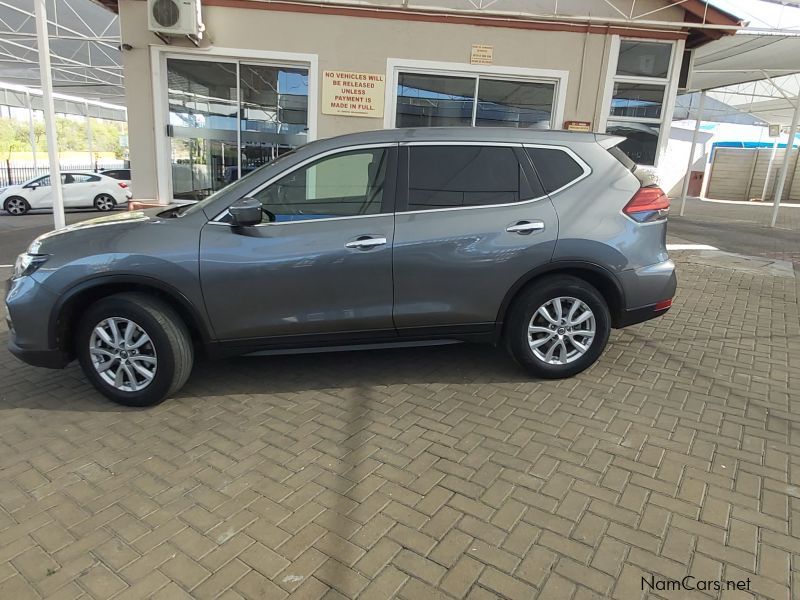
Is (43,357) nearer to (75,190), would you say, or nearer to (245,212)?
(245,212)

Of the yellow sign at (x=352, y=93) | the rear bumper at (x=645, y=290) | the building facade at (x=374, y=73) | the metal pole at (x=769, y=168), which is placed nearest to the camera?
the rear bumper at (x=645, y=290)

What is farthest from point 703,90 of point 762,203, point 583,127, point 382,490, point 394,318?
point 382,490

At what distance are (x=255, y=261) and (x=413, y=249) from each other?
42.1 inches

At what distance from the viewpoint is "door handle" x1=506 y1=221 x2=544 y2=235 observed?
3918 millimetres

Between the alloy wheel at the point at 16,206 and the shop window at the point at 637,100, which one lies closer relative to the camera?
the shop window at the point at 637,100

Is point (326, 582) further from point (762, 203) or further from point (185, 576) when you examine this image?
point (762, 203)

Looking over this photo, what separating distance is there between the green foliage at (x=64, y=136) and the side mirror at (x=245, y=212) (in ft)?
134

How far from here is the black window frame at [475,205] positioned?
3.88 meters

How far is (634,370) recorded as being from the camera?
4469 mm

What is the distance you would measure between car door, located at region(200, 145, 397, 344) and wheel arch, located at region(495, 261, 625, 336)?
0.88m

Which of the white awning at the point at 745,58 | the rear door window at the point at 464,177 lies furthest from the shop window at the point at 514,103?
the rear door window at the point at 464,177

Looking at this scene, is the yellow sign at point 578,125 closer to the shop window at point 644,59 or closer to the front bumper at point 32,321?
the shop window at point 644,59

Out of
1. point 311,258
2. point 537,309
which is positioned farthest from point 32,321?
point 537,309

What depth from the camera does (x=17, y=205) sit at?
1636 centimetres
